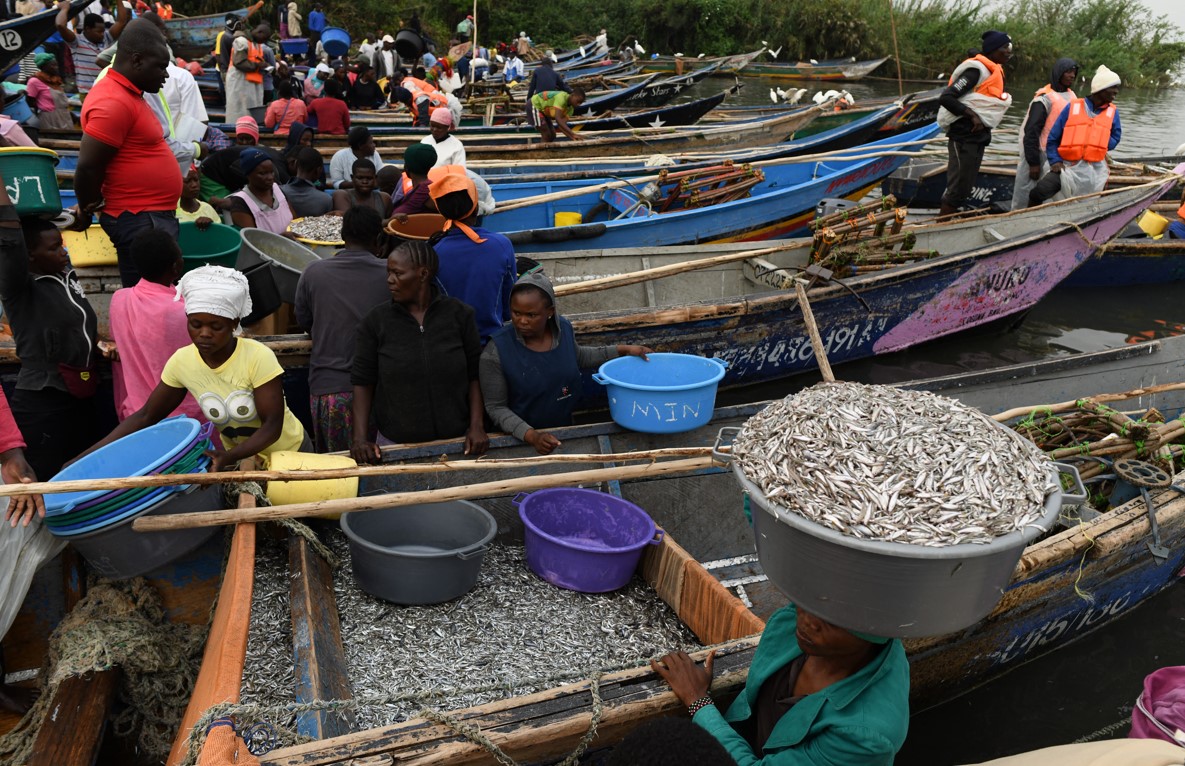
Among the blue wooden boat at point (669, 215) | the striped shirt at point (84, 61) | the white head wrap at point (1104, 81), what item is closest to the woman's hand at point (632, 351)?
the blue wooden boat at point (669, 215)

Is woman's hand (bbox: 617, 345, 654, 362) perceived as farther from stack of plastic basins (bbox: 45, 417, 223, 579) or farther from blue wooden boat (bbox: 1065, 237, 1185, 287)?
blue wooden boat (bbox: 1065, 237, 1185, 287)

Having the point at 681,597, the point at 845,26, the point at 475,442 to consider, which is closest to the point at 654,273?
the point at 475,442

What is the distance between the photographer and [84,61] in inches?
532

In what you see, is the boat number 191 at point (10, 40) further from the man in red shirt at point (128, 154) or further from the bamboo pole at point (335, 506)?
the bamboo pole at point (335, 506)

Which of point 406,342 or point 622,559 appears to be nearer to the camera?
point 622,559

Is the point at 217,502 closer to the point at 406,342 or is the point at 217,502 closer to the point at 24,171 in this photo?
the point at 406,342

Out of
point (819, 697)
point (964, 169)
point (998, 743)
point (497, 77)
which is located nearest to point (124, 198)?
point (819, 697)

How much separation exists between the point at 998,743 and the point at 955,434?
9.74ft

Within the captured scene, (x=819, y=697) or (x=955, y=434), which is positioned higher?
(x=955, y=434)

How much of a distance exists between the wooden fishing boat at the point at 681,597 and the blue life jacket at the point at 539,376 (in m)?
0.17

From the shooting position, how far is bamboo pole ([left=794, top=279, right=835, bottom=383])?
4741mm

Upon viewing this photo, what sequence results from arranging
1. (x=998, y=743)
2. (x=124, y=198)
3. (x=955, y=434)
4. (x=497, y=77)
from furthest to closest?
(x=497, y=77), (x=124, y=198), (x=998, y=743), (x=955, y=434)

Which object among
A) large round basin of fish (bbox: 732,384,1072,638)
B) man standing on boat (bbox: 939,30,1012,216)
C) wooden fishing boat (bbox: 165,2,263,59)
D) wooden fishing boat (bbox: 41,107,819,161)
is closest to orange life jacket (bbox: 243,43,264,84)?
wooden fishing boat (bbox: 41,107,819,161)

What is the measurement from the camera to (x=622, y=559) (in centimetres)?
349
